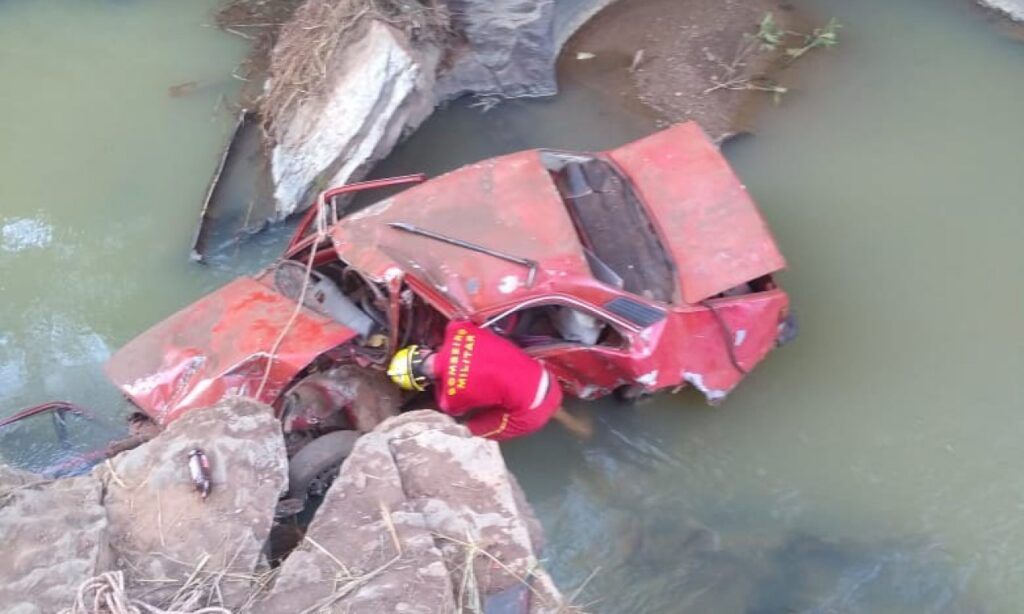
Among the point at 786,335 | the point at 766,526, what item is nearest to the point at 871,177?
the point at 786,335

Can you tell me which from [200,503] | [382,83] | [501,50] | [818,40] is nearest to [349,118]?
[382,83]

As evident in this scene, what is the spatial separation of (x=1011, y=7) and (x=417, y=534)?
7.17 meters

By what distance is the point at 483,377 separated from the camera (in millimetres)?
5367

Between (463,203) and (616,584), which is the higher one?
(463,203)

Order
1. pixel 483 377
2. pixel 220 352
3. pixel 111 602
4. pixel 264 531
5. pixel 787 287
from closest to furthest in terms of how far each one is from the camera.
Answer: pixel 111 602, pixel 264 531, pixel 483 377, pixel 220 352, pixel 787 287

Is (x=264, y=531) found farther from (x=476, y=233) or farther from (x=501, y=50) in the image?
(x=501, y=50)

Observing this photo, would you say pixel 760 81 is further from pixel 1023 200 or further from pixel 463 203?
pixel 463 203

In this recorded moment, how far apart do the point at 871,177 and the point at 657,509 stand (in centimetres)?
313

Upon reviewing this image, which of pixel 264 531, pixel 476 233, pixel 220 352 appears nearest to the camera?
pixel 264 531

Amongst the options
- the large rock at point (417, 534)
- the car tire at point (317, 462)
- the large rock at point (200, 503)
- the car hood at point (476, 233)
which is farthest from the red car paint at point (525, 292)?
the large rock at point (417, 534)

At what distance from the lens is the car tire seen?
5.33 m

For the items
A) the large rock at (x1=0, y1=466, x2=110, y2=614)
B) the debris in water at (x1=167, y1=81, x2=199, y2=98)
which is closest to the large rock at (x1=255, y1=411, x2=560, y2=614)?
the large rock at (x1=0, y1=466, x2=110, y2=614)

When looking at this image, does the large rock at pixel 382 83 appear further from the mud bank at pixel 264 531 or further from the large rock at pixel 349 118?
the mud bank at pixel 264 531

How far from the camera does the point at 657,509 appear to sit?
658 centimetres
